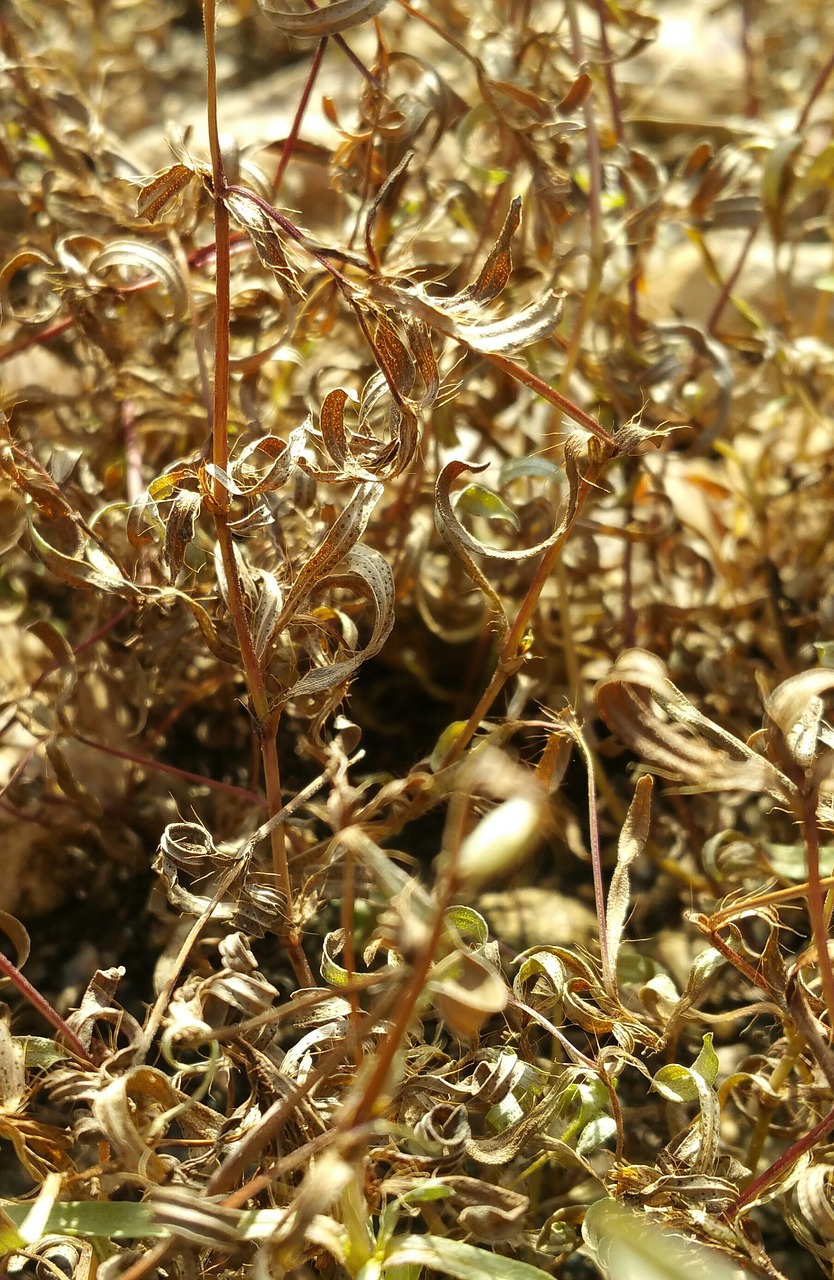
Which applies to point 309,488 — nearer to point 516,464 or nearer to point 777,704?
point 516,464

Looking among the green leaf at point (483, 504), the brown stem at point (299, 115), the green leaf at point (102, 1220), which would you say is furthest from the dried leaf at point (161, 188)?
the green leaf at point (102, 1220)

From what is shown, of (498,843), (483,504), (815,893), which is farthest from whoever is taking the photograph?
(483,504)

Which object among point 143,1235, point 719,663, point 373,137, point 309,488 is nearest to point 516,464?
point 309,488

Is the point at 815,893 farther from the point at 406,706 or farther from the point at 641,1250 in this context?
the point at 406,706

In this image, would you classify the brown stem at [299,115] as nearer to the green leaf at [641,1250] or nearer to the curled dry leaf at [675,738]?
the curled dry leaf at [675,738]

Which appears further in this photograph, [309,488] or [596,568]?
[596,568]

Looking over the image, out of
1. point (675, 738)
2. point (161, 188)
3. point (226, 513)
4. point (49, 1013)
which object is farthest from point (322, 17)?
point (49, 1013)

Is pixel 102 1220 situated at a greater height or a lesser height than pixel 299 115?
lesser

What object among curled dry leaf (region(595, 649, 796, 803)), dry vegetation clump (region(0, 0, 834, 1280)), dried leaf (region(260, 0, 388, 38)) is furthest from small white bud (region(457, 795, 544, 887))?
dried leaf (region(260, 0, 388, 38))

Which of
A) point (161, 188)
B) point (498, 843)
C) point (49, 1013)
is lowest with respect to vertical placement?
point (49, 1013)
